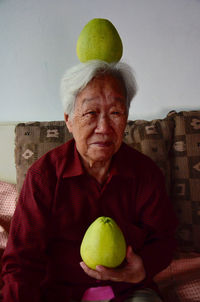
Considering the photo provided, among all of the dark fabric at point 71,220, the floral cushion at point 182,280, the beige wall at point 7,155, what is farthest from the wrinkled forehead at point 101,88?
the beige wall at point 7,155

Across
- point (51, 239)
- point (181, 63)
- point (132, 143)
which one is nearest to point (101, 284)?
point (51, 239)

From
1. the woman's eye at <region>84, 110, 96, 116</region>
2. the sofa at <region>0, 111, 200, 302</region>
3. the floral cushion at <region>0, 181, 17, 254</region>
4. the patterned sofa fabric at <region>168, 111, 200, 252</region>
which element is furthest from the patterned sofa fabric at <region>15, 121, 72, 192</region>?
the patterned sofa fabric at <region>168, 111, 200, 252</region>

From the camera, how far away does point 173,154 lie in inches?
52.2

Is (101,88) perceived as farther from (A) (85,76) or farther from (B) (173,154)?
(B) (173,154)

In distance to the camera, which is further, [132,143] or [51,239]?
[132,143]

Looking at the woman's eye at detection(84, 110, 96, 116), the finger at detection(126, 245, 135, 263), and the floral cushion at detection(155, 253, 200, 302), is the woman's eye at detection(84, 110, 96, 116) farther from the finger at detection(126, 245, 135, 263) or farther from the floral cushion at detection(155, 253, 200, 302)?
the floral cushion at detection(155, 253, 200, 302)

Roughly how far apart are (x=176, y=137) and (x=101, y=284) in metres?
0.81

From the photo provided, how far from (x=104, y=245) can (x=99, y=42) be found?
24.1 inches

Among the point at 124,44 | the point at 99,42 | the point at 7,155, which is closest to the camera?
the point at 99,42

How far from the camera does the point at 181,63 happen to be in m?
1.61

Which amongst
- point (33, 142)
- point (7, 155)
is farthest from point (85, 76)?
point (7, 155)

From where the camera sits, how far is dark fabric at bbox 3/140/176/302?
32.9 inches

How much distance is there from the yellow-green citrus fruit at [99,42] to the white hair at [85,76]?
2cm

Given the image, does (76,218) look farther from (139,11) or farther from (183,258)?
(139,11)
